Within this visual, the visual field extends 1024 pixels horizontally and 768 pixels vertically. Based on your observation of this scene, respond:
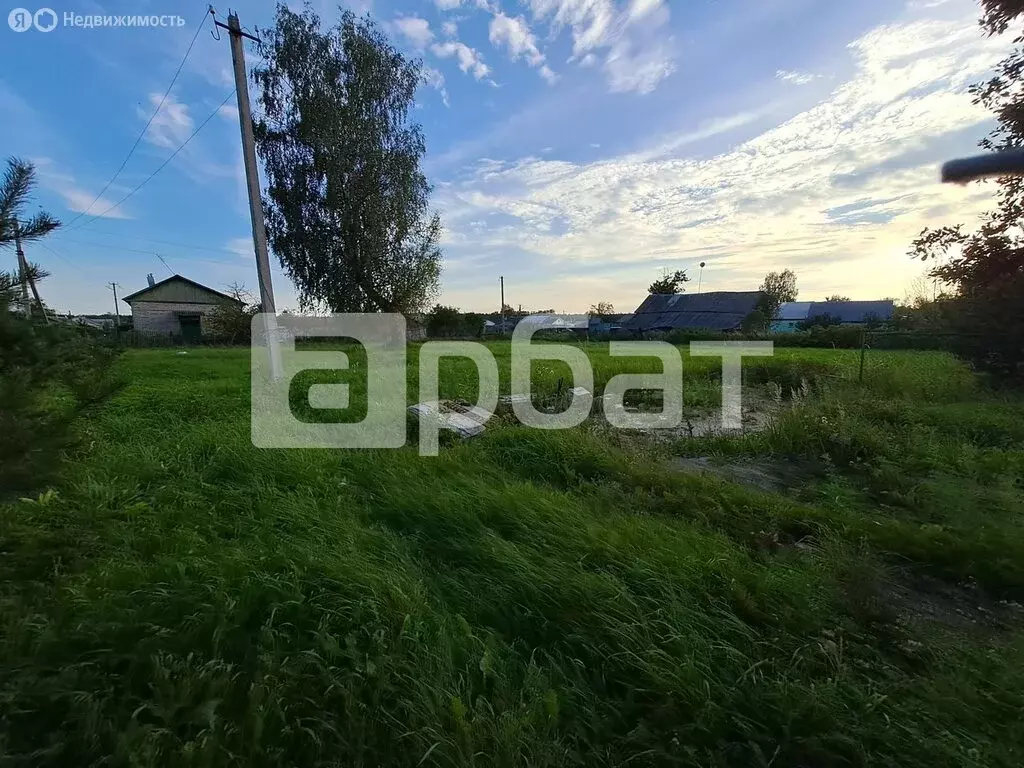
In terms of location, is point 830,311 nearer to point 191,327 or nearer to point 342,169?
point 342,169

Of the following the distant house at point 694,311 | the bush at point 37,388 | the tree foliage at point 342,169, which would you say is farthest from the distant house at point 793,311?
the bush at point 37,388

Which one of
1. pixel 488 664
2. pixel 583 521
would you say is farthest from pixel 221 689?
pixel 583 521

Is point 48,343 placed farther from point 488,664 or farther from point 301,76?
point 301,76

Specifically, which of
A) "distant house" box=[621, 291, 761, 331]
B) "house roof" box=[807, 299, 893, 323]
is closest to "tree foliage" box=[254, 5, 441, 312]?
"distant house" box=[621, 291, 761, 331]

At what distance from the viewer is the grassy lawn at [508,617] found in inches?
57.0

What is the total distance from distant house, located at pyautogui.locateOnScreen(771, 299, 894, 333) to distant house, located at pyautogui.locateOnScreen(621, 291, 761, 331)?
306 centimetres

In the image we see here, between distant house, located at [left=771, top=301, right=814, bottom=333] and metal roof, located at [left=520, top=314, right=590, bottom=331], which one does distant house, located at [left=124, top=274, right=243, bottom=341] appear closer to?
metal roof, located at [left=520, top=314, right=590, bottom=331]

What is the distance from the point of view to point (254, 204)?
7.15 meters

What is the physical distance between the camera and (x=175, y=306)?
84.9 ft

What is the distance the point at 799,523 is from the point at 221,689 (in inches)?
124

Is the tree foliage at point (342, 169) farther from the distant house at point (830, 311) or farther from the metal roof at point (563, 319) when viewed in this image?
the distant house at point (830, 311)

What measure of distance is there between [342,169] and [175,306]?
16.7 metres

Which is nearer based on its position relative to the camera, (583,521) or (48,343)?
(48,343)

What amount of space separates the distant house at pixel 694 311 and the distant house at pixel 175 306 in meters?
30.9
